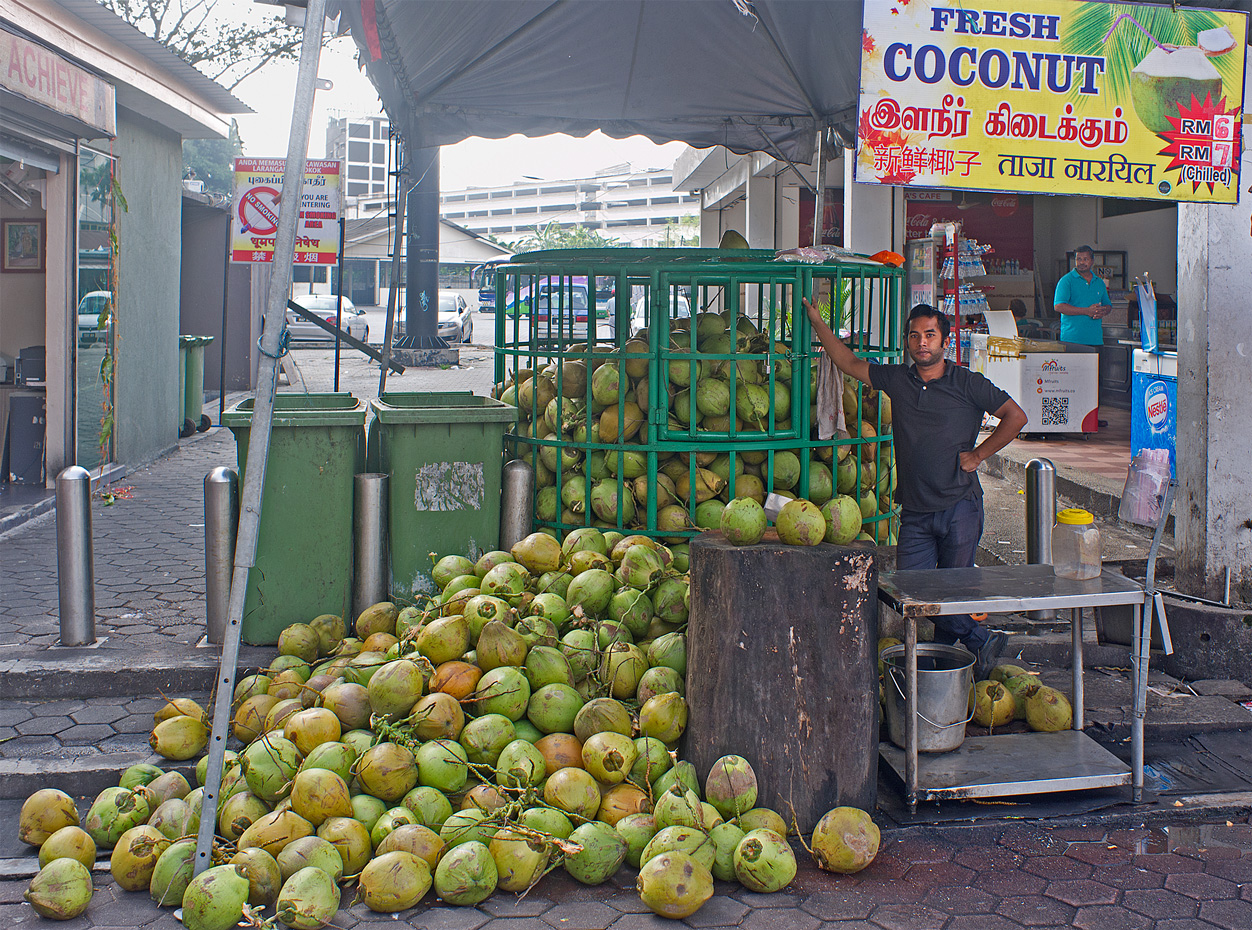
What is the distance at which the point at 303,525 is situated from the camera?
16.0ft

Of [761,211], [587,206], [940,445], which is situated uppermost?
[587,206]

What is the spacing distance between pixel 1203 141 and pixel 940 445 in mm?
2005

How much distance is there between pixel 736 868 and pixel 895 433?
2406 mm

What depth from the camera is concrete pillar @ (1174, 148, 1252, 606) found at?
5.25m

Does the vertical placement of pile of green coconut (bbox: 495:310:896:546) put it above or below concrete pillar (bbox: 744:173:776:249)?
below

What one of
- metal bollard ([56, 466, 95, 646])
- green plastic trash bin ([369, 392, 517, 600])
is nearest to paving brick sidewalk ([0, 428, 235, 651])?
metal bollard ([56, 466, 95, 646])

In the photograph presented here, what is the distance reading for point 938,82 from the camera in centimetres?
481

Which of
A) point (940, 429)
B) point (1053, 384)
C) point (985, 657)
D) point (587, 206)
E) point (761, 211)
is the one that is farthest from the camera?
point (587, 206)

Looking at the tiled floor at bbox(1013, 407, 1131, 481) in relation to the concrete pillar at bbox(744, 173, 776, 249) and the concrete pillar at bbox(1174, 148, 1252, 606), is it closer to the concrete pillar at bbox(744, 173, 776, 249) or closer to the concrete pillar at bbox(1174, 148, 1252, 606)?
the concrete pillar at bbox(1174, 148, 1252, 606)

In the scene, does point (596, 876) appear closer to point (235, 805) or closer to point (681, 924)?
point (681, 924)

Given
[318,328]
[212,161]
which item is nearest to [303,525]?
[318,328]

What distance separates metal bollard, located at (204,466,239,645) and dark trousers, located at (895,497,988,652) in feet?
10.3

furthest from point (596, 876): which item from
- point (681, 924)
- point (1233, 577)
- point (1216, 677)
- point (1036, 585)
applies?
point (1233, 577)

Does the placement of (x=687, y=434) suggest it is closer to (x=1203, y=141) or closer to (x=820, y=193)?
(x=1203, y=141)
